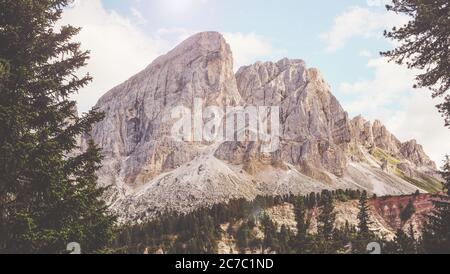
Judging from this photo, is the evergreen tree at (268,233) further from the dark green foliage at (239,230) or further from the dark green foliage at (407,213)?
the dark green foliage at (407,213)

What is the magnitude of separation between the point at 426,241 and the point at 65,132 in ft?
48.0

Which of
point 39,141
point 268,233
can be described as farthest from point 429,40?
point 268,233

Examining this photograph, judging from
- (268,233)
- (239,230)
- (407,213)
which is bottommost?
(268,233)

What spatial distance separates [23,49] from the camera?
59.2 feet

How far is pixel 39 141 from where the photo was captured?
657 inches

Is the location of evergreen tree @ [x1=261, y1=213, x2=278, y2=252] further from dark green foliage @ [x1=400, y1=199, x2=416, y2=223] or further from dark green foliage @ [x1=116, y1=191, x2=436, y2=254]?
dark green foliage @ [x1=400, y1=199, x2=416, y2=223]

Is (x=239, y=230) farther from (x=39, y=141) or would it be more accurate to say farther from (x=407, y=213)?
(x=39, y=141)

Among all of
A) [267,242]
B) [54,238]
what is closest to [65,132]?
[54,238]

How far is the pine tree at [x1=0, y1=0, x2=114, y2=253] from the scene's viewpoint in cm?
1531

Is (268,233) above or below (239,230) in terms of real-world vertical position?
below

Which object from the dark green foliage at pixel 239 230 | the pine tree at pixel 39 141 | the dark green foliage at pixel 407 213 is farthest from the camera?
the dark green foliage at pixel 407 213

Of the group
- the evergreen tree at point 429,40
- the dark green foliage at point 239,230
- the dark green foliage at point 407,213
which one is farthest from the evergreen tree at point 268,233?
the evergreen tree at point 429,40

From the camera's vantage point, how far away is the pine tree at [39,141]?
15.3 m
